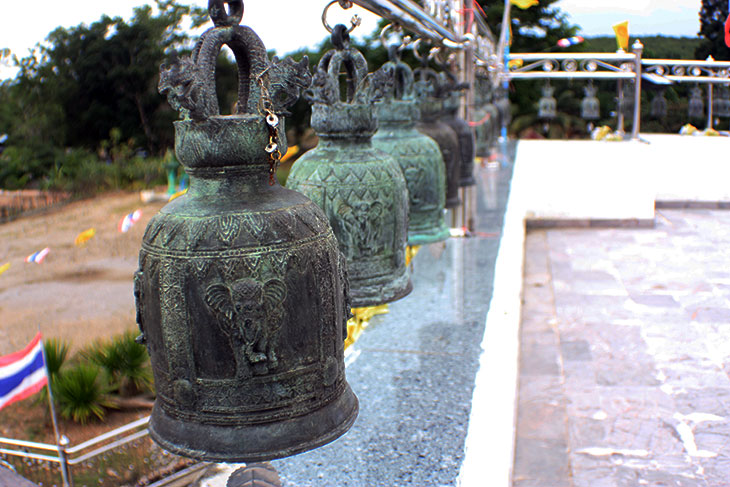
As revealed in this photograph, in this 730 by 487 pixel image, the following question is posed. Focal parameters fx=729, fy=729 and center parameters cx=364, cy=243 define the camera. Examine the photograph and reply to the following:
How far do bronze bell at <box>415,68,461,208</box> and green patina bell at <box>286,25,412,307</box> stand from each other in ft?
4.40

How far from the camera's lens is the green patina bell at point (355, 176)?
9.21 ft

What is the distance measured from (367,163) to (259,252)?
116 centimetres

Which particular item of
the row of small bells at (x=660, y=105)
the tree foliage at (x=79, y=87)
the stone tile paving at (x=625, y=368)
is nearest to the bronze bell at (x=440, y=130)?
the stone tile paving at (x=625, y=368)

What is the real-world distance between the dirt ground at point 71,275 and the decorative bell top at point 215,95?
30.3 ft

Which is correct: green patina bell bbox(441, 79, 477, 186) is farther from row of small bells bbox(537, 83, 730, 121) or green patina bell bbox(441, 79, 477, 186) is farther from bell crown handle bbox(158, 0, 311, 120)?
row of small bells bbox(537, 83, 730, 121)

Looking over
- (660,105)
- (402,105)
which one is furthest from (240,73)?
(660,105)

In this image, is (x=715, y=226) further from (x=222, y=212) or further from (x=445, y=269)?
(x=222, y=212)

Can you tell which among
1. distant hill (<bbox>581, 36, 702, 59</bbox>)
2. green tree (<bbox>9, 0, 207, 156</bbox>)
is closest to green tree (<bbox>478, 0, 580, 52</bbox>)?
distant hill (<bbox>581, 36, 702, 59</bbox>)

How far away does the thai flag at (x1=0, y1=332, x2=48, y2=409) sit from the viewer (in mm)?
4781

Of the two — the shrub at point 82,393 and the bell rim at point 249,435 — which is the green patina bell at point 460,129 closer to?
the bell rim at point 249,435

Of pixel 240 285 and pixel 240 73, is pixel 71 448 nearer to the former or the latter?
pixel 240 285

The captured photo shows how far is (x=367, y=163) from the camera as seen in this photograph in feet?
9.49

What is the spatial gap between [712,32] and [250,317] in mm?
23013

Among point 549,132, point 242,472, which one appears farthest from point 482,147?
point 549,132
